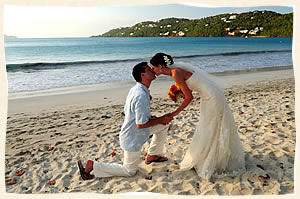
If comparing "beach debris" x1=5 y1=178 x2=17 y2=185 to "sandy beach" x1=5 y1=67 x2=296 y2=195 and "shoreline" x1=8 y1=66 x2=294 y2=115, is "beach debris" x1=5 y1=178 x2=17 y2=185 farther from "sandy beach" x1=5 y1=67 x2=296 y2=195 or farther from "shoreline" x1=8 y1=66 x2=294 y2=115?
"shoreline" x1=8 y1=66 x2=294 y2=115

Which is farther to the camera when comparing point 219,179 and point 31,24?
point 31,24

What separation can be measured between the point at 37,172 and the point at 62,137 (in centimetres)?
129

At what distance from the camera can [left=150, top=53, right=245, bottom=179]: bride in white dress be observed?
10.6 ft

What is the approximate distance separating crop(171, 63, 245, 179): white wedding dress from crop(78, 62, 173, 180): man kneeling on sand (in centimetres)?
44

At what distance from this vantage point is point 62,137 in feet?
16.5

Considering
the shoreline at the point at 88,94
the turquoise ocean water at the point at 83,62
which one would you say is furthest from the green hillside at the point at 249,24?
the turquoise ocean water at the point at 83,62

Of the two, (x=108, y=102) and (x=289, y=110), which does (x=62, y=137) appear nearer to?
(x=108, y=102)

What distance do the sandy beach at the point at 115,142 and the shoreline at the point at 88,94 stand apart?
1.0 inches

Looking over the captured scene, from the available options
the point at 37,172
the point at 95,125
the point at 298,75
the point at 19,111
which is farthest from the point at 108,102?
the point at 298,75

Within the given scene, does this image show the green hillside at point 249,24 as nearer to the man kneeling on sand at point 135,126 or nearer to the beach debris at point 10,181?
the man kneeling on sand at point 135,126

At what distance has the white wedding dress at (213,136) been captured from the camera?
330 cm

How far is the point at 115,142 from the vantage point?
188 inches

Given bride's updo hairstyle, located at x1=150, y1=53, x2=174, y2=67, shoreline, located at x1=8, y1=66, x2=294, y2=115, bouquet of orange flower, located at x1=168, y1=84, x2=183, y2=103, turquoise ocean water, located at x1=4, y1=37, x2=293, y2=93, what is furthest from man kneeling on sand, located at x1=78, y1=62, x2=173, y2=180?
turquoise ocean water, located at x1=4, y1=37, x2=293, y2=93

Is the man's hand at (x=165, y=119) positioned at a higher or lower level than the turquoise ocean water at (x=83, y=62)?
lower
